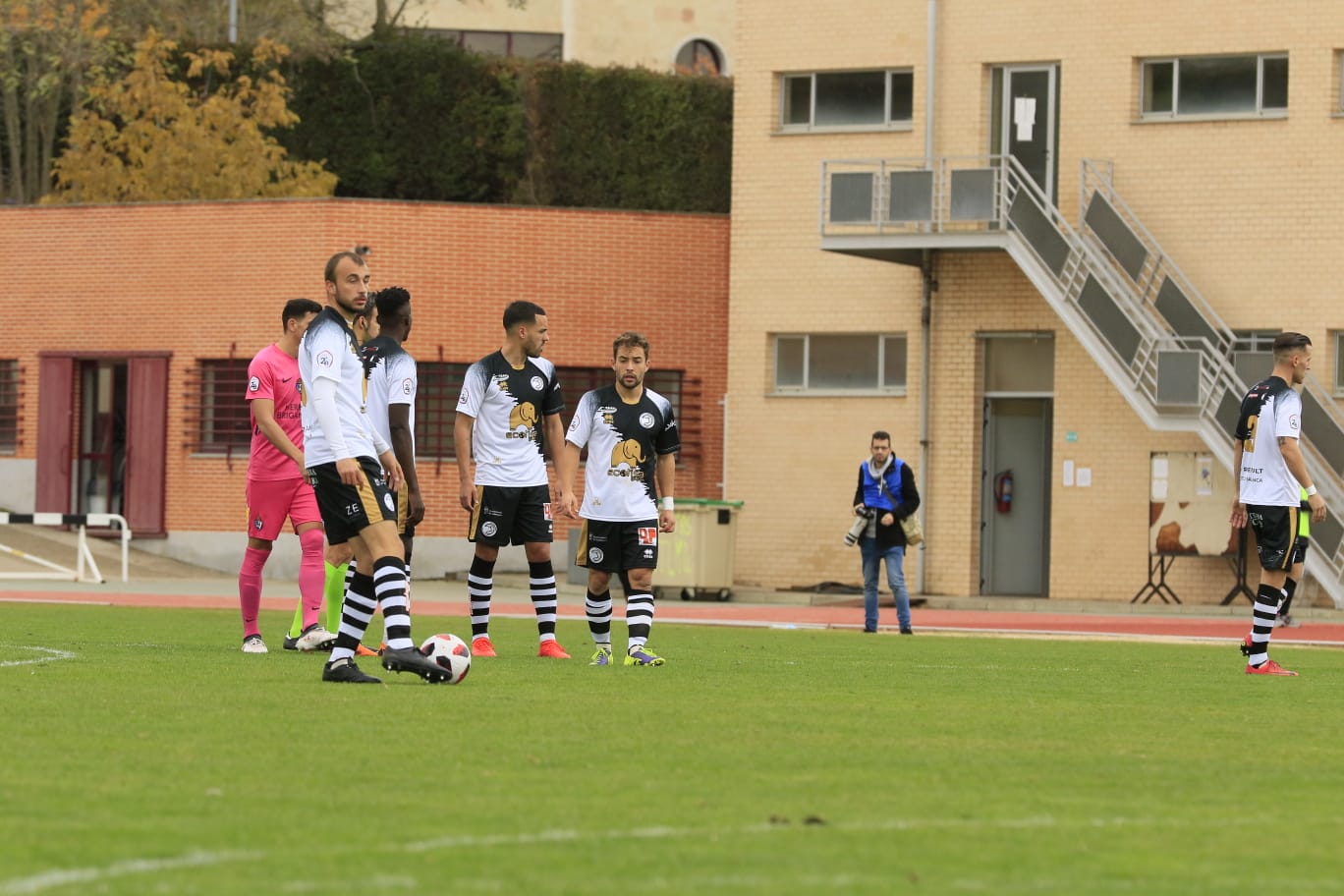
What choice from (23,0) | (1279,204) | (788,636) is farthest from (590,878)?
(23,0)

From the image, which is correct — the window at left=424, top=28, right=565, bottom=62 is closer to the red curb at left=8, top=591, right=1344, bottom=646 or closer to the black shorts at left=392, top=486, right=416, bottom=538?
the red curb at left=8, top=591, right=1344, bottom=646

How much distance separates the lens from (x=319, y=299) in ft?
113

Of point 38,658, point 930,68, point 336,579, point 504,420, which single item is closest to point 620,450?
point 504,420

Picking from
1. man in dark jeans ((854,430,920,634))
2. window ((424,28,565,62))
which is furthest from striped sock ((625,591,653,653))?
window ((424,28,565,62))

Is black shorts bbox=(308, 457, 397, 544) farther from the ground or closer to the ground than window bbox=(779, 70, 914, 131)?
closer to the ground

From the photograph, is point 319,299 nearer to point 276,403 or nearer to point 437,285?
point 437,285

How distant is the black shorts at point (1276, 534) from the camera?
47.9 feet

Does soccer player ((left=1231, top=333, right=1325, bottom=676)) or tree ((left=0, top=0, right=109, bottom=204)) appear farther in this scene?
tree ((left=0, top=0, right=109, bottom=204))

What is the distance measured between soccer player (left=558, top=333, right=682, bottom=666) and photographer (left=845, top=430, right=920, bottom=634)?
828 cm

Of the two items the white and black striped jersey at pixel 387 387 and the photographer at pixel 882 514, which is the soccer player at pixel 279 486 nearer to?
the white and black striped jersey at pixel 387 387

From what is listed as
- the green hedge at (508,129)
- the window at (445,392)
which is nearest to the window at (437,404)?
the window at (445,392)

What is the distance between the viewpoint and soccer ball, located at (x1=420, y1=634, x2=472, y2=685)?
37.6ft

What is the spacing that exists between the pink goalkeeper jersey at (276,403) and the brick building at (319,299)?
19.2 meters

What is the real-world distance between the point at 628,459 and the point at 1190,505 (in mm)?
17854
